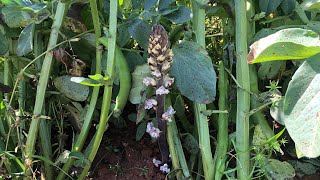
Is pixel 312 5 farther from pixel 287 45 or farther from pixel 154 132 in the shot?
pixel 154 132

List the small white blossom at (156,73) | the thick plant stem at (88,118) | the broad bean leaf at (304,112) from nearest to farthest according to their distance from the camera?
Result: the broad bean leaf at (304,112) < the small white blossom at (156,73) < the thick plant stem at (88,118)

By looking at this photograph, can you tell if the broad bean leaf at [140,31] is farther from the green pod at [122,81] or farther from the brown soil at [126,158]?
the brown soil at [126,158]

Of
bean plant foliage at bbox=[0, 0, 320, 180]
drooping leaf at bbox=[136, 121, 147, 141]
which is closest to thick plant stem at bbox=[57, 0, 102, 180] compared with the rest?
bean plant foliage at bbox=[0, 0, 320, 180]

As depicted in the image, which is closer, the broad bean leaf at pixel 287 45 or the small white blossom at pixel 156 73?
the broad bean leaf at pixel 287 45

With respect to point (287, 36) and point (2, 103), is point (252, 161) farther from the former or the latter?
point (2, 103)

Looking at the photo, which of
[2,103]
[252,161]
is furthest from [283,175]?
[2,103]

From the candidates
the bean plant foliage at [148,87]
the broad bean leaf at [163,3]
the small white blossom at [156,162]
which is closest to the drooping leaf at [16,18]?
the bean plant foliage at [148,87]

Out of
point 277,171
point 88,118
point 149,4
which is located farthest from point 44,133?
point 277,171
